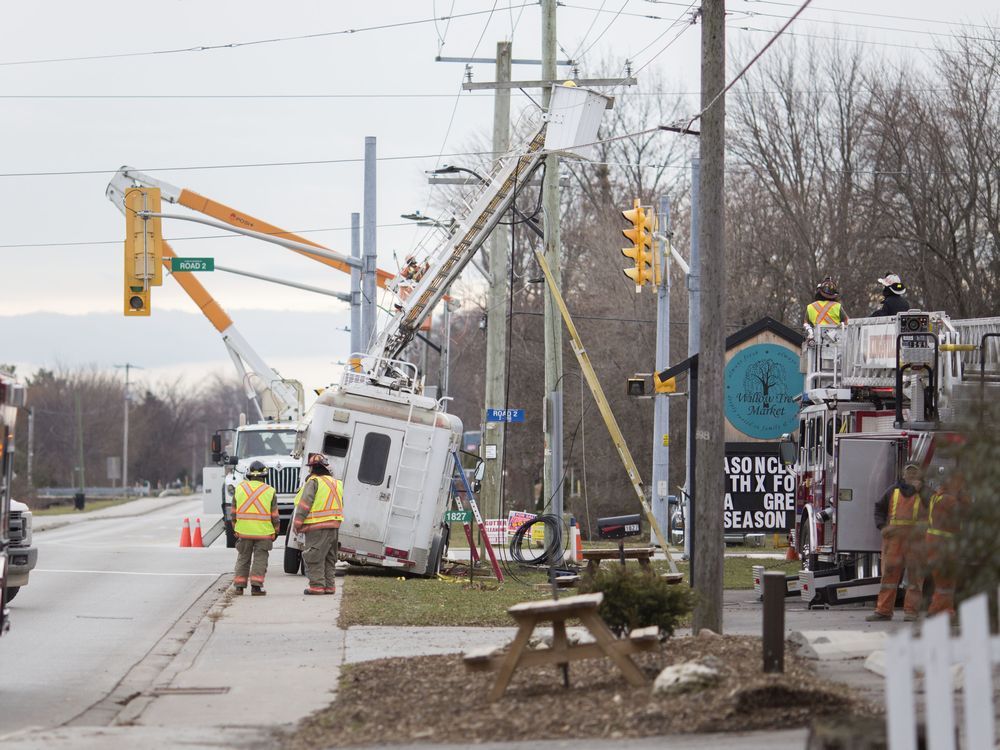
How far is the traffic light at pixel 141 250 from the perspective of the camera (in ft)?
77.9

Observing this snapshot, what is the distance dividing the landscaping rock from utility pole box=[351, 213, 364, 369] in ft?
54.0

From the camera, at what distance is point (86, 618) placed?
59.3 feet

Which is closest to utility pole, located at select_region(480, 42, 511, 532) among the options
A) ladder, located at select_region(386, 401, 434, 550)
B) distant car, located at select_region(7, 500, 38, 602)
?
ladder, located at select_region(386, 401, 434, 550)

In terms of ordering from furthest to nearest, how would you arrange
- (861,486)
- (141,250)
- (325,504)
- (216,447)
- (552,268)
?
(216,447), (552,268), (141,250), (325,504), (861,486)

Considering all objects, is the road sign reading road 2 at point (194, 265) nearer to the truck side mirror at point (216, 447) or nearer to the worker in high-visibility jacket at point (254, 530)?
the worker in high-visibility jacket at point (254, 530)

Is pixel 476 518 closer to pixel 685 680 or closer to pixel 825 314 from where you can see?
pixel 825 314

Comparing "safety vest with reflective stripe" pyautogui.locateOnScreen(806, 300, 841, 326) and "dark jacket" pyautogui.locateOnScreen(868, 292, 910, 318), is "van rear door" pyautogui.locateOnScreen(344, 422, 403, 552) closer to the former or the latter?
"safety vest with reflective stripe" pyautogui.locateOnScreen(806, 300, 841, 326)

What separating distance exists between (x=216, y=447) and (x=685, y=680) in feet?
80.3

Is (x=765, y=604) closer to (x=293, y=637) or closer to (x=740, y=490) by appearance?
(x=293, y=637)

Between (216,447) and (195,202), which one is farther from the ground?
(195,202)

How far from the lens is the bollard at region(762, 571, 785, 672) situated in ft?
33.8

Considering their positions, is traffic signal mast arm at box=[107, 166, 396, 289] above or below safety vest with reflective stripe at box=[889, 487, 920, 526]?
above

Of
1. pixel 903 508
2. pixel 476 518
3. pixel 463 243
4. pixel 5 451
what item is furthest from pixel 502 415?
pixel 5 451

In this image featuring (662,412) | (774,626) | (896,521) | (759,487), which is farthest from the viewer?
(662,412)
